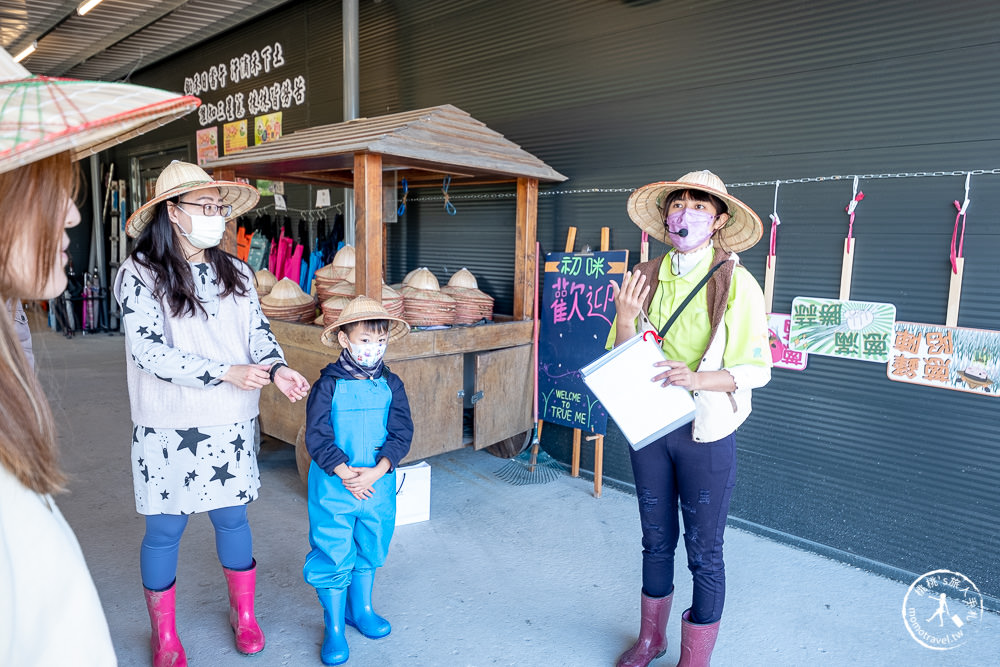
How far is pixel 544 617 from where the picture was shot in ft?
8.75

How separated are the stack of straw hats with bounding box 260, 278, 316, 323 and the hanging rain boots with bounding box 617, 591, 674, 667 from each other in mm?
2533

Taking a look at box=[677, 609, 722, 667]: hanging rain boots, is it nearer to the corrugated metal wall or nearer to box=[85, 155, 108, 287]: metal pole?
the corrugated metal wall

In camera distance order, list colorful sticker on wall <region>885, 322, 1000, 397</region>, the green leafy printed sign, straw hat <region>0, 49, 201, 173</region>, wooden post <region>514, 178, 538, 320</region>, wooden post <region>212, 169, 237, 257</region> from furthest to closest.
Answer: wooden post <region>514, 178, 538, 320</region>, wooden post <region>212, 169, 237, 257</region>, the green leafy printed sign, colorful sticker on wall <region>885, 322, 1000, 397</region>, straw hat <region>0, 49, 201, 173</region>

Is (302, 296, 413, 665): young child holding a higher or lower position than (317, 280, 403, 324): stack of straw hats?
lower

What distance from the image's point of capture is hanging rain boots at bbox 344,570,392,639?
2489 mm

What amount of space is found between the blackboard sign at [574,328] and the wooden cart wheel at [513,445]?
0.23 m

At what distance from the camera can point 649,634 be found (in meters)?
A: 2.34

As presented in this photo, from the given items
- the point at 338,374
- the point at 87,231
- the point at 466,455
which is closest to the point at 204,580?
the point at 338,374

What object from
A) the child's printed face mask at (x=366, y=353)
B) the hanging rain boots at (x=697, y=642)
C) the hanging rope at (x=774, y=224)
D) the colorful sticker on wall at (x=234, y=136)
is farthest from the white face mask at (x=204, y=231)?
the colorful sticker on wall at (x=234, y=136)

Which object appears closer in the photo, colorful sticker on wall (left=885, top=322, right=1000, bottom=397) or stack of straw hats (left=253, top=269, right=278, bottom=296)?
colorful sticker on wall (left=885, top=322, right=1000, bottom=397)

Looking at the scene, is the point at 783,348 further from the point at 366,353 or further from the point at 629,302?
the point at 366,353

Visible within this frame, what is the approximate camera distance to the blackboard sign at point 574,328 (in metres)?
3.85

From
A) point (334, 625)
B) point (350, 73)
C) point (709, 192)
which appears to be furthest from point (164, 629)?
point (350, 73)

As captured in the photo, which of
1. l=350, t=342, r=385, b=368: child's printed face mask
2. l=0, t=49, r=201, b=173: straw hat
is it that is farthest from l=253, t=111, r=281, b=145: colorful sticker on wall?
l=0, t=49, r=201, b=173: straw hat
